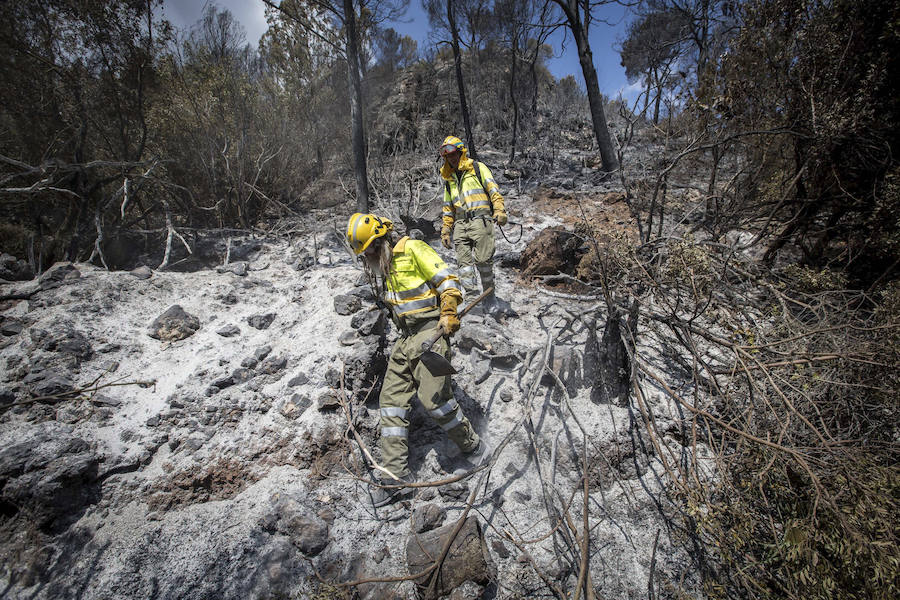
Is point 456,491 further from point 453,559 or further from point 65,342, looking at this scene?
point 65,342

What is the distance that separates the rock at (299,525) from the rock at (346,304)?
1921 mm

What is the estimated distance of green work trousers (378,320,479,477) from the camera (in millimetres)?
2555

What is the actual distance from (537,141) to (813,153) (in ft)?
24.2

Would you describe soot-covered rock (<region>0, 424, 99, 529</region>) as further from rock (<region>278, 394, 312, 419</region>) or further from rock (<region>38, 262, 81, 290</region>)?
rock (<region>38, 262, 81, 290</region>)

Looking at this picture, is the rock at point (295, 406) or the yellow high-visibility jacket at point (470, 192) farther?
Result: the yellow high-visibility jacket at point (470, 192)

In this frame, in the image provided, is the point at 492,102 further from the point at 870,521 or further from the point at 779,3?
the point at 870,521

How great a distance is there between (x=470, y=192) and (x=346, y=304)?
193 cm

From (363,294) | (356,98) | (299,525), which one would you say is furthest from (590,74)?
(299,525)

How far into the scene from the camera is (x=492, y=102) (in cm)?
1227

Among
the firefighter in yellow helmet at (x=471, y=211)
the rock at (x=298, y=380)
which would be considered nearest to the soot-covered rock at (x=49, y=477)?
the rock at (x=298, y=380)

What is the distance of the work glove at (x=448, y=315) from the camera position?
2484 millimetres

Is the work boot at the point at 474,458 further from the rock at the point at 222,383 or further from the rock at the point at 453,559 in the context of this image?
the rock at the point at 222,383

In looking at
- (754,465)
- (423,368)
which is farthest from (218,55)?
(754,465)

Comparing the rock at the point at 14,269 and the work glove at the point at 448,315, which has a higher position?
the rock at the point at 14,269
